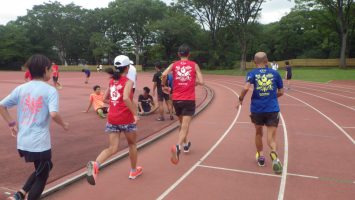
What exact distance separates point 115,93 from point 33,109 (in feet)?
4.49

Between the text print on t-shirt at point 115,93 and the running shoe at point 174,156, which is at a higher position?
the text print on t-shirt at point 115,93

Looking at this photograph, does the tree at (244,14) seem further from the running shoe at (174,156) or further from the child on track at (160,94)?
the running shoe at (174,156)

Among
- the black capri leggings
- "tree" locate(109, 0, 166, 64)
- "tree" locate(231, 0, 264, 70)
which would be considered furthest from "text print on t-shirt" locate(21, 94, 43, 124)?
"tree" locate(109, 0, 166, 64)

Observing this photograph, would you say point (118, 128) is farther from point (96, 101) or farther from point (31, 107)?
point (96, 101)

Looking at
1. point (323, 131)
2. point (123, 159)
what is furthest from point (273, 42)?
point (123, 159)

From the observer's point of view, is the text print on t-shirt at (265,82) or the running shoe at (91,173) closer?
the running shoe at (91,173)

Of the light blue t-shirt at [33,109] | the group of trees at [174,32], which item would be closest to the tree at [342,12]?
the group of trees at [174,32]

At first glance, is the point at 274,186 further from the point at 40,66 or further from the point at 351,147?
the point at 40,66

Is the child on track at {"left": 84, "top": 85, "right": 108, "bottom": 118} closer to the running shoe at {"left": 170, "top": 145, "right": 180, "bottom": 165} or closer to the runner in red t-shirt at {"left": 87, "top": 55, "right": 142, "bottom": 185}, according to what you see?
the running shoe at {"left": 170, "top": 145, "right": 180, "bottom": 165}

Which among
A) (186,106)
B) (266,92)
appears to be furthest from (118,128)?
(266,92)

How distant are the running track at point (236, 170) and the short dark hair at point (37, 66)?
1788 millimetres

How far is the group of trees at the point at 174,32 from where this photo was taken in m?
45.2

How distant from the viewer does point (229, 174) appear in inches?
209

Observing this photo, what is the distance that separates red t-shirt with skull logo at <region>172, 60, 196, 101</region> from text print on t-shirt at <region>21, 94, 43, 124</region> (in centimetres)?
282
